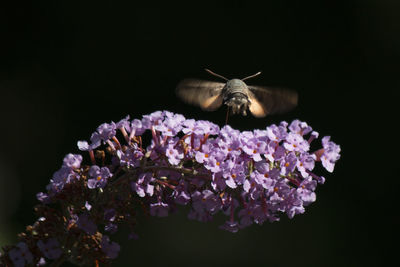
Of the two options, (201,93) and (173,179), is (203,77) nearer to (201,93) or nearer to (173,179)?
(201,93)

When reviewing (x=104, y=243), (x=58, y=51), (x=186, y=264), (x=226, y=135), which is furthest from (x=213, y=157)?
(x=58, y=51)

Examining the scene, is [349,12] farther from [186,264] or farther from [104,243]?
[104,243]

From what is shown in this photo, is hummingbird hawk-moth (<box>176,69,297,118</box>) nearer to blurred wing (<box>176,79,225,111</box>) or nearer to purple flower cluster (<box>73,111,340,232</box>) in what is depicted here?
blurred wing (<box>176,79,225,111</box>)

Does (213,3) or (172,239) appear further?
(213,3)

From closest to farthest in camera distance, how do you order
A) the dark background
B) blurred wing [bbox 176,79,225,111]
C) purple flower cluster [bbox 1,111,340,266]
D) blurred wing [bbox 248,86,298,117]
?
purple flower cluster [bbox 1,111,340,266] < blurred wing [bbox 248,86,298,117] < blurred wing [bbox 176,79,225,111] < the dark background

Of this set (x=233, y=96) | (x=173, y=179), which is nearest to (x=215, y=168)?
(x=173, y=179)

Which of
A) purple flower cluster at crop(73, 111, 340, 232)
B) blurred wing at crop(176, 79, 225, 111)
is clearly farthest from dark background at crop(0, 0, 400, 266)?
purple flower cluster at crop(73, 111, 340, 232)
